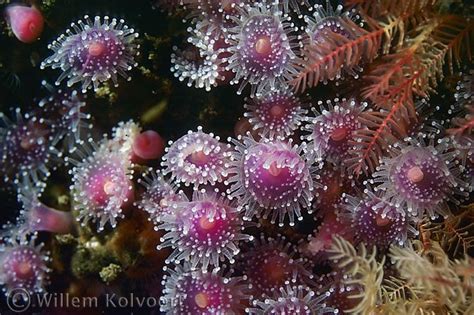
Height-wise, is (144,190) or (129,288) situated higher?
(144,190)

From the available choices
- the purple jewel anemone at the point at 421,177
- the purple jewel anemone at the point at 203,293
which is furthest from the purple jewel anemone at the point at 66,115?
the purple jewel anemone at the point at 421,177

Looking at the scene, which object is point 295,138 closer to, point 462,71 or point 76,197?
point 462,71

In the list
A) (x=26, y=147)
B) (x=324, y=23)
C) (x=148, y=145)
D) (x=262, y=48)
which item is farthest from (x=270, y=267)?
(x=26, y=147)

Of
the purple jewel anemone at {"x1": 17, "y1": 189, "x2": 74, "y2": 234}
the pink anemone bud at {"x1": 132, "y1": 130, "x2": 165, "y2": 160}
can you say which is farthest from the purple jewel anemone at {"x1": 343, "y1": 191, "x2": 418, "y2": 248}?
the purple jewel anemone at {"x1": 17, "y1": 189, "x2": 74, "y2": 234}

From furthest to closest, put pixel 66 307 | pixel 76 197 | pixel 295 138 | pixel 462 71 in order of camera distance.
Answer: pixel 66 307, pixel 76 197, pixel 295 138, pixel 462 71

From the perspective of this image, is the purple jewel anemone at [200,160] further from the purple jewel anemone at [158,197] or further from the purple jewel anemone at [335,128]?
the purple jewel anemone at [335,128]

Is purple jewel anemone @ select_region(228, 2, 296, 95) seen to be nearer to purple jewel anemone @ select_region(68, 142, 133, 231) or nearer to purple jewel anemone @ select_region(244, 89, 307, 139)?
purple jewel anemone @ select_region(244, 89, 307, 139)

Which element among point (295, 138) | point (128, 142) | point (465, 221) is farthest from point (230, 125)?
point (465, 221)
